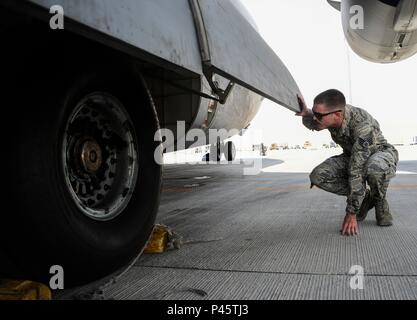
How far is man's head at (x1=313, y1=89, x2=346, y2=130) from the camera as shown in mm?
3043

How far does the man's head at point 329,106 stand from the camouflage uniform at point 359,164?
0.12m

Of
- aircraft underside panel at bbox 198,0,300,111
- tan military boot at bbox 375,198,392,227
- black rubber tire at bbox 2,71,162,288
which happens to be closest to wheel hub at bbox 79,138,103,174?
black rubber tire at bbox 2,71,162,288

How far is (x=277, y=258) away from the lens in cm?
238

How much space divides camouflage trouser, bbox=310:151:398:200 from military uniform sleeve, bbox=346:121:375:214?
72mm

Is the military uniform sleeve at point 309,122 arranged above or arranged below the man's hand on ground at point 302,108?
below

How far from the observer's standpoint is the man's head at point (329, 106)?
304cm

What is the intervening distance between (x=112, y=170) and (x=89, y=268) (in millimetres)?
578

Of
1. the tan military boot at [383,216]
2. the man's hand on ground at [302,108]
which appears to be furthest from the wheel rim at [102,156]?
the tan military boot at [383,216]

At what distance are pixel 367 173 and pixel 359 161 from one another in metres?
0.13

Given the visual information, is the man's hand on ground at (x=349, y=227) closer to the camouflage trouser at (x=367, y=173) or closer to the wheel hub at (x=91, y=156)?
the camouflage trouser at (x=367, y=173)

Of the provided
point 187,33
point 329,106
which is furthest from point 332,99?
point 187,33
